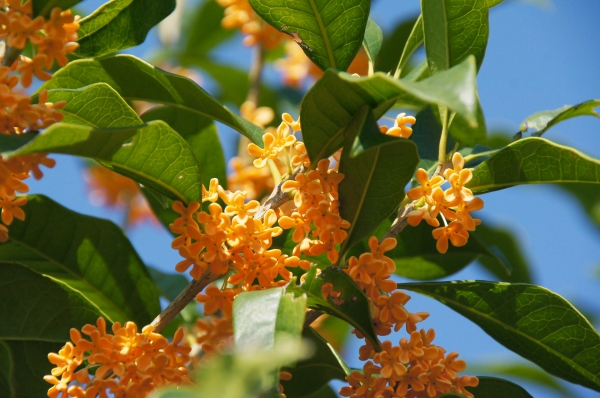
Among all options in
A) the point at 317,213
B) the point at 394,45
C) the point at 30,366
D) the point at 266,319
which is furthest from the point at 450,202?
the point at 394,45

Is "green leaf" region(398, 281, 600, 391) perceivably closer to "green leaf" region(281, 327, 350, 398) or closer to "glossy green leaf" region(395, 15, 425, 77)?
"green leaf" region(281, 327, 350, 398)

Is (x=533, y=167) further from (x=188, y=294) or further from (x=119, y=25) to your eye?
(x=119, y=25)

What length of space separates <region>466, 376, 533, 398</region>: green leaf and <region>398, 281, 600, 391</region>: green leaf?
0.35 ft

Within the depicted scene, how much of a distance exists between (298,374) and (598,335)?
829 mm

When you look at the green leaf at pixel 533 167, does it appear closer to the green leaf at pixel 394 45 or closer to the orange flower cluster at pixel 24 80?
the orange flower cluster at pixel 24 80

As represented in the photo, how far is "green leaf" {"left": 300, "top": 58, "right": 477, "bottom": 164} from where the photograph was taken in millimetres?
1172

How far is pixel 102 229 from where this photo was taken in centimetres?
200

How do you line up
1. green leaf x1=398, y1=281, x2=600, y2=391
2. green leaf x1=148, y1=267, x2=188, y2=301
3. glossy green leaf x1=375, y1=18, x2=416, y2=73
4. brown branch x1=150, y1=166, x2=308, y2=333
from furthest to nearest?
glossy green leaf x1=375, y1=18, x2=416, y2=73, green leaf x1=148, y1=267, x2=188, y2=301, green leaf x1=398, y1=281, x2=600, y2=391, brown branch x1=150, y1=166, x2=308, y2=333

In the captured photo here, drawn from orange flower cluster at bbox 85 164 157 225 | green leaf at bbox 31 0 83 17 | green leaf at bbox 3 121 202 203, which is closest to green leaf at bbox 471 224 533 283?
green leaf at bbox 3 121 202 203

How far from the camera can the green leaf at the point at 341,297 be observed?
1.57m

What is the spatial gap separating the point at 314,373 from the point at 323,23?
100cm

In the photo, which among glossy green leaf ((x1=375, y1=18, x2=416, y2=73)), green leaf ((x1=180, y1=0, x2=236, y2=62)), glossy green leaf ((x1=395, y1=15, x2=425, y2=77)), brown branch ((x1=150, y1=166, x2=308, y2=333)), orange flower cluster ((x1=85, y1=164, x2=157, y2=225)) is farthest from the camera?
orange flower cluster ((x1=85, y1=164, x2=157, y2=225))

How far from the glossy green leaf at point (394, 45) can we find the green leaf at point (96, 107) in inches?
76.1

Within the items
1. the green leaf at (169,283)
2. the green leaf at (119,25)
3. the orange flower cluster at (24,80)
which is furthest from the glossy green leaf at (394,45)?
the orange flower cluster at (24,80)
